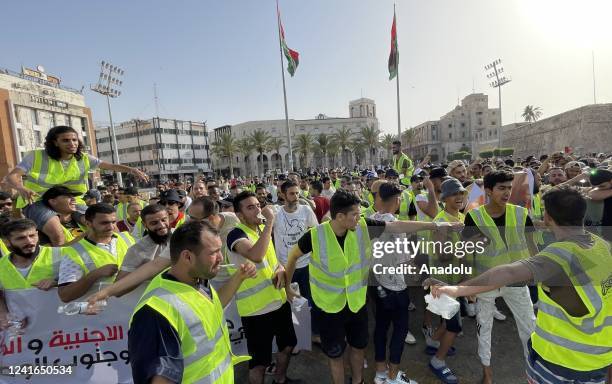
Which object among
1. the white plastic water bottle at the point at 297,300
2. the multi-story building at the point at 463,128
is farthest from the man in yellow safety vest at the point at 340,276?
the multi-story building at the point at 463,128

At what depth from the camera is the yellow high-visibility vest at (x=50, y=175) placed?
3582mm

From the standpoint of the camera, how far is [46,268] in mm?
2895

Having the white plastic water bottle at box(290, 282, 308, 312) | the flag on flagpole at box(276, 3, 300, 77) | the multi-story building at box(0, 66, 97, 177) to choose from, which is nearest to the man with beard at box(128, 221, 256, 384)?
the white plastic water bottle at box(290, 282, 308, 312)

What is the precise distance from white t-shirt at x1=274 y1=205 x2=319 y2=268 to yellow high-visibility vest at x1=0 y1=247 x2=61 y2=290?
2513mm

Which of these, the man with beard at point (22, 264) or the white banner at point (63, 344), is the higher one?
the man with beard at point (22, 264)

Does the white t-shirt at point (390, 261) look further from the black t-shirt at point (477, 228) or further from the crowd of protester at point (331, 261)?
the black t-shirt at point (477, 228)

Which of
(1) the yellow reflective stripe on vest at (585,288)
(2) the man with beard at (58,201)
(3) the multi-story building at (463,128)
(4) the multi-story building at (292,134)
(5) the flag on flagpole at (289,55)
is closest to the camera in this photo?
(1) the yellow reflective stripe on vest at (585,288)

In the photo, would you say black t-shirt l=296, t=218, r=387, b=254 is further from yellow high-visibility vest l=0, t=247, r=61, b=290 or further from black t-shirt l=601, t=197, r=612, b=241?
black t-shirt l=601, t=197, r=612, b=241

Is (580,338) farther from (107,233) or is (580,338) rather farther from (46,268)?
(46,268)

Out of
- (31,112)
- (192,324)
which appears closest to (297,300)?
(192,324)

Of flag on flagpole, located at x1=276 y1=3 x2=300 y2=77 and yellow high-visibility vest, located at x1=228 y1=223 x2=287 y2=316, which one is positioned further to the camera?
flag on flagpole, located at x1=276 y1=3 x2=300 y2=77

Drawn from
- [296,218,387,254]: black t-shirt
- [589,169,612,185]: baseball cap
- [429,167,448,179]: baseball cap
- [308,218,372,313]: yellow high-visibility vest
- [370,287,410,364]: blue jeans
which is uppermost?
[429,167,448,179]: baseball cap

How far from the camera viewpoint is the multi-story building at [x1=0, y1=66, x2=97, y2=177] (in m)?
36.3

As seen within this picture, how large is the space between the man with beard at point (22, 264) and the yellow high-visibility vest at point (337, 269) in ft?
7.79
